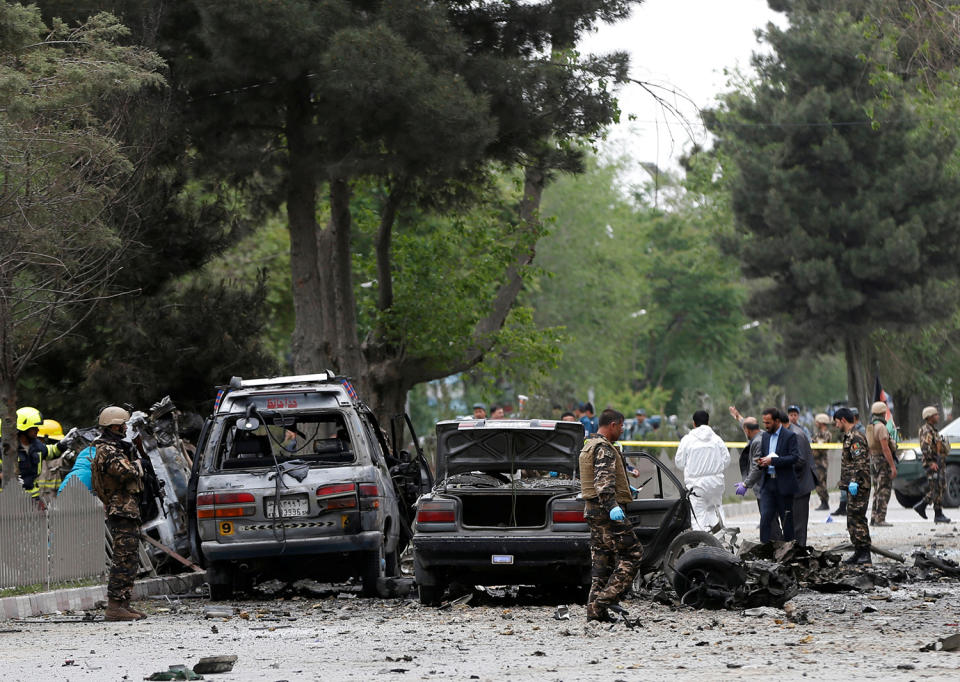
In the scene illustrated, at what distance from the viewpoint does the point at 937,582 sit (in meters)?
15.1

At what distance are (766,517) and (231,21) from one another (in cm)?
972

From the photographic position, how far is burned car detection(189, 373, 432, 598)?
14.7 m

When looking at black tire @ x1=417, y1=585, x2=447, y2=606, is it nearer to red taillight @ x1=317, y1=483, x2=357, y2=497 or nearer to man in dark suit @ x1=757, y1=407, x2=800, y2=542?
red taillight @ x1=317, y1=483, x2=357, y2=497

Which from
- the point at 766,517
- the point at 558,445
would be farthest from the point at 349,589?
the point at 766,517

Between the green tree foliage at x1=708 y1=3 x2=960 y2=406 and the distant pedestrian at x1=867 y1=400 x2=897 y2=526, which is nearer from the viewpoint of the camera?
the distant pedestrian at x1=867 y1=400 x2=897 y2=526

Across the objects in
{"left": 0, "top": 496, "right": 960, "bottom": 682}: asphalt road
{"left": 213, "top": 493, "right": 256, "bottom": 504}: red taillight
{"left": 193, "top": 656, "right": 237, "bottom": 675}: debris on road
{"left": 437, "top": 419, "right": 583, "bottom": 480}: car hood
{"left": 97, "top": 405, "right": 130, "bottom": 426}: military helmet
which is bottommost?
{"left": 0, "top": 496, "right": 960, "bottom": 682}: asphalt road

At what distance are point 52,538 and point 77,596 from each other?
0.65 m

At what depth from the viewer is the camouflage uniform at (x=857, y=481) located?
16.4 metres

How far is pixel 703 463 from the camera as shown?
18281mm

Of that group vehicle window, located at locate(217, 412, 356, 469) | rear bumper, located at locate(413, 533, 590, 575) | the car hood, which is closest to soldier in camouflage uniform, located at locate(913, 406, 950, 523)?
the car hood

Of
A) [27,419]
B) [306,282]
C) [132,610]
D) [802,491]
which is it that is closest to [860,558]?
[802,491]

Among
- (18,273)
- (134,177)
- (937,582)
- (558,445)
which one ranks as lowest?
(937,582)

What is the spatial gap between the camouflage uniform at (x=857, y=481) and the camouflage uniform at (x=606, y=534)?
4.94m

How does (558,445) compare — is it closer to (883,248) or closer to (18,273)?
(18,273)
